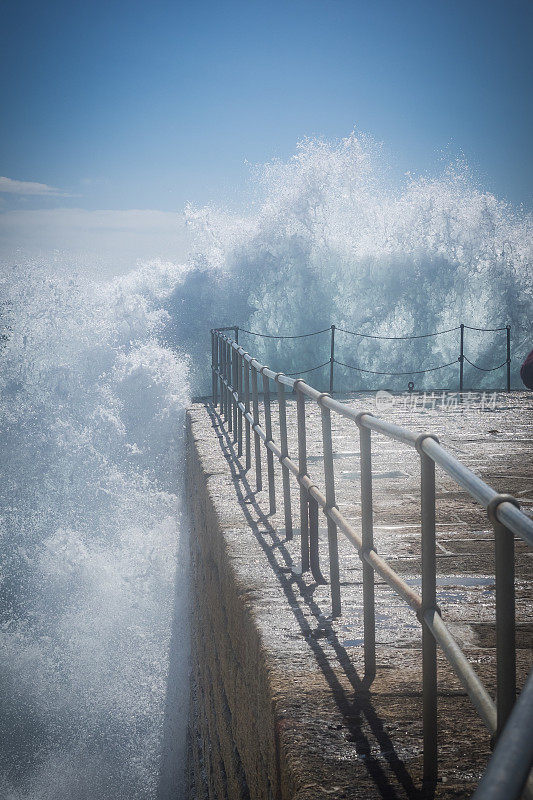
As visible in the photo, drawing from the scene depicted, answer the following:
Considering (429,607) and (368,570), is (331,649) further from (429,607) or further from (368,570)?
(429,607)

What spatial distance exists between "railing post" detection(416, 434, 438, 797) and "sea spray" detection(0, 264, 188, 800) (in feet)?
18.0

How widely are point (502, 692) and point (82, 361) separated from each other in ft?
44.5

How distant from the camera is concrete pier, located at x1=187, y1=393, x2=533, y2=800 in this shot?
1.67m

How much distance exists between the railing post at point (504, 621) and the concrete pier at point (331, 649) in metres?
0.57

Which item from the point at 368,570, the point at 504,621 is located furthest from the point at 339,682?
the point at 504,621

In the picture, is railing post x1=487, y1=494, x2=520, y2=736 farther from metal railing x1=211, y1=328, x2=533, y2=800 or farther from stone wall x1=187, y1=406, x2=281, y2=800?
stone wall x1=187, y1=406, x2=281, y2=800

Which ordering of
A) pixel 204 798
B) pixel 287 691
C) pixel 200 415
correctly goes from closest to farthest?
pixel 287 691
pixel 204 798
pixel 200 415

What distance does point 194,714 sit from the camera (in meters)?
5.35

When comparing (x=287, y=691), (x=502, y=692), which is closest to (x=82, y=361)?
(x=287, y=691)

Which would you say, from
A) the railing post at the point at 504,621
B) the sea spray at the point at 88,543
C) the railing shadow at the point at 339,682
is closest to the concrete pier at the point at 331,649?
the railing shadow at the point at 339,682

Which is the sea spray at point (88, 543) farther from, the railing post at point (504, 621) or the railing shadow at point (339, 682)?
the railing post at point (504, 621)

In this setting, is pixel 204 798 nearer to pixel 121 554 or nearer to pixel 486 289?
pixel 121 554

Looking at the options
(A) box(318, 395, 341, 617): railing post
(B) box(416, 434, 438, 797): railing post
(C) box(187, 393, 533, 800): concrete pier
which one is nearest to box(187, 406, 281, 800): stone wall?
(C) box(187, 393, 533, 800): concrete pier

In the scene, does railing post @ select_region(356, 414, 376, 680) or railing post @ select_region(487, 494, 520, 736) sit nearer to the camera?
railing post @ select_region(487, 494, 520, 736)
